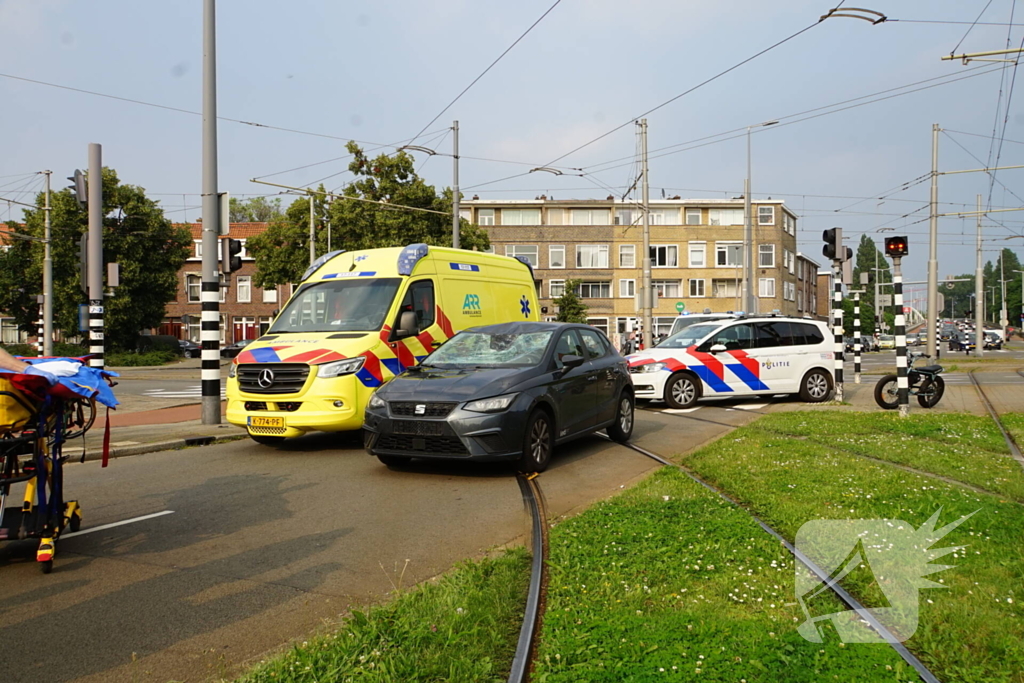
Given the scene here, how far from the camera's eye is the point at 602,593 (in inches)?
182

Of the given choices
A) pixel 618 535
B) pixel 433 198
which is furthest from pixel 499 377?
pixel 433 198

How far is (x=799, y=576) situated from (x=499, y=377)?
168 inches

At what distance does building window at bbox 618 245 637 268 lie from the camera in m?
63.6

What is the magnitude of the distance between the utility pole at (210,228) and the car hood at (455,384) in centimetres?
506

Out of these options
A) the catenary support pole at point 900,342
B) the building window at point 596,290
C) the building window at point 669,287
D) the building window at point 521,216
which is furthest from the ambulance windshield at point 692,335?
the building window at point 669,287

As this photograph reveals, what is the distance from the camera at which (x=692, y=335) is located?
1672 centimetres

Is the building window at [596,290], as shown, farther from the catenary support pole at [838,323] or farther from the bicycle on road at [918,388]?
the bicycle on road at [918,388]

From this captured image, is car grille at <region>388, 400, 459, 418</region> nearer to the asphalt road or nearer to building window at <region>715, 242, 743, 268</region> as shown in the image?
the asphalt road

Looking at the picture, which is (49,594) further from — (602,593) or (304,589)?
(602,593)

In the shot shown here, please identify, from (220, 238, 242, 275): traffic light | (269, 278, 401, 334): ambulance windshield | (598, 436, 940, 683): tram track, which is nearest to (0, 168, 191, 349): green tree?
(220, 238, 242, 275): traffic light

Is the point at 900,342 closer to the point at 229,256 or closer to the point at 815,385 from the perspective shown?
the point at 815,385

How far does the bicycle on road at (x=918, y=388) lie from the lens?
49.8 feet

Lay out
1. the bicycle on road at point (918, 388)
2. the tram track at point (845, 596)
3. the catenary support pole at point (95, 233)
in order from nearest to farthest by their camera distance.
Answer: the tram track at point (845, 596) < the catenary support pole at point (95, 233) < the bicycle on road at point (918, 388)

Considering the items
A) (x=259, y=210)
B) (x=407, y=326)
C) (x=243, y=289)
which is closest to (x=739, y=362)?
(x=407, y=326)
